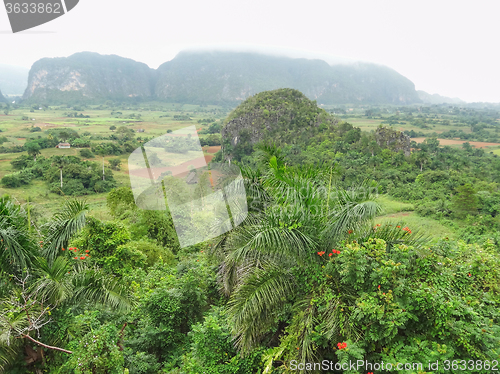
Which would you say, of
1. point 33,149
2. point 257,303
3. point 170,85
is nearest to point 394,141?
point 257,303

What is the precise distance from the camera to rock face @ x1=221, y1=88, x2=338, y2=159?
58375 millimetres

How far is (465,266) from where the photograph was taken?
122 inches

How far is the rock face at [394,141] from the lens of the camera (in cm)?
4653

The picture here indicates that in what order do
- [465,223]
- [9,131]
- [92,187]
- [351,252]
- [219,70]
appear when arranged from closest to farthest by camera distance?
[351,252], [465,223], [92,187], [9,131], [219,70]

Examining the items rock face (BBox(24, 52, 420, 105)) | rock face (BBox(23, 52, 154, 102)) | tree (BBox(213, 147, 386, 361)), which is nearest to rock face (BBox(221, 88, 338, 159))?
tree (BBox(213, 147, 386, 361))

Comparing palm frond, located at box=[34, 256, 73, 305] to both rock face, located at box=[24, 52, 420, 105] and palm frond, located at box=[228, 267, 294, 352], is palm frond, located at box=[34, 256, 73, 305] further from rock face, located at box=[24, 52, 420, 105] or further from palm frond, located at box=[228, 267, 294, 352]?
rock face, located at box=[24, 52, 420, 105]

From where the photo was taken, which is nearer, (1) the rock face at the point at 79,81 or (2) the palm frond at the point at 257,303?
(2) the palm frond at the point at 257,303

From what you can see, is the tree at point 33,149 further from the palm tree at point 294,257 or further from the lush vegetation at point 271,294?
the palm tree at point 294,257

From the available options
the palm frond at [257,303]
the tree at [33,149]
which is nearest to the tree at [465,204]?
the palm frond at [257,303]

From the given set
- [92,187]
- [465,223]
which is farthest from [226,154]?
[465,223]

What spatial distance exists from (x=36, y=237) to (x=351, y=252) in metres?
4.60

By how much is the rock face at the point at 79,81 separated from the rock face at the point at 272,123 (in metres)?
124

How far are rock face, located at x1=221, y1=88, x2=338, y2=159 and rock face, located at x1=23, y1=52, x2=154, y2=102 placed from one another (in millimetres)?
124139

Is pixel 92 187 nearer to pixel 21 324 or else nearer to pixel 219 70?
pixel 21 324
